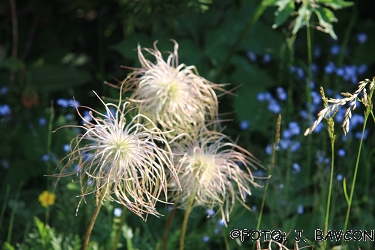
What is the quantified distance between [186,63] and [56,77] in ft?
2.49

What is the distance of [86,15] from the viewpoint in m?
3.60

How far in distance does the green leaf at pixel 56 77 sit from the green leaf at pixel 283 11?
1.21 meters

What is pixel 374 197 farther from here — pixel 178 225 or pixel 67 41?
pixel 67 41

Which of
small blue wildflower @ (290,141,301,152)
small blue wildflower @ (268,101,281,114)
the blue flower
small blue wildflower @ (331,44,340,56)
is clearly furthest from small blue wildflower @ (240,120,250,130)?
small blue wildflower @ (331,44,340,56)

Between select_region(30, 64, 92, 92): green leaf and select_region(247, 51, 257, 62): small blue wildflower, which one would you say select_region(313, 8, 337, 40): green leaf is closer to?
select_region(247, 51, 257, 62): small blue wildflower

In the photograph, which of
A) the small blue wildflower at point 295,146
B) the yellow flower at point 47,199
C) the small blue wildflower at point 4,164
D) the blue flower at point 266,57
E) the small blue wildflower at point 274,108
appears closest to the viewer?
the yellow flower at point 47,199

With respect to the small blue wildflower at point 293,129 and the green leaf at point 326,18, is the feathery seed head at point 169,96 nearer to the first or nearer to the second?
the green leaf at point 326,18

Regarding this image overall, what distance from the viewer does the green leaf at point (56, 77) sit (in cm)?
308

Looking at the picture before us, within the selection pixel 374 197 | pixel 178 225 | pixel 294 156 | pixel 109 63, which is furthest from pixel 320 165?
pixel 109 63

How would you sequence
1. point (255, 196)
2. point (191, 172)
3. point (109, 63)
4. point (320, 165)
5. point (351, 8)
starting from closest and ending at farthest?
point (191, 172) < point (320, 165) < point (255, 196) < point (351, 8) < point (109, 63)

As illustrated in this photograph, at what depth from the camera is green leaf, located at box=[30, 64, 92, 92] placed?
308 cm

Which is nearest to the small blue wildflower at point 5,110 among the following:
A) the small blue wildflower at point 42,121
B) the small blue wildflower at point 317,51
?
the small blue wildflower at point 42,121

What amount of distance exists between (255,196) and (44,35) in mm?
1581

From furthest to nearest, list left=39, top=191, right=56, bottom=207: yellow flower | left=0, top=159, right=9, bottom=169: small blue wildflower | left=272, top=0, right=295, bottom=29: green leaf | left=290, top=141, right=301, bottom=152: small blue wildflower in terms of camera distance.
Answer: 1. left=0, top=159, right=9, bottom=169: small blue wildflower
2. left=290, top=141, right=301, bottom=152: small blue wildflower
3. left=39, top=191, right=56, bottom=207: yellow flower
4. left=272, top=0, right=295, bottom=29: green leaf
